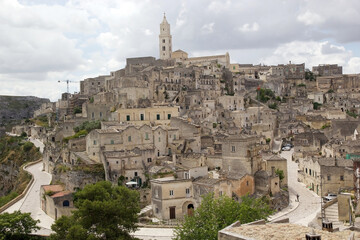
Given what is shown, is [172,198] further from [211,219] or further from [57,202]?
[211,219]

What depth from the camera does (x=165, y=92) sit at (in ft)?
248

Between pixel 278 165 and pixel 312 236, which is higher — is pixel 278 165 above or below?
below

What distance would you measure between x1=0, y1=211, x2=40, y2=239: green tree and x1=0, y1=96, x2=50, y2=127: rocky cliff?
328ft

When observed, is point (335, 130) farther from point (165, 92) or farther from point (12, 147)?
point (12, 147)

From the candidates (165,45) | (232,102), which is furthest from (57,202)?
(165,45)

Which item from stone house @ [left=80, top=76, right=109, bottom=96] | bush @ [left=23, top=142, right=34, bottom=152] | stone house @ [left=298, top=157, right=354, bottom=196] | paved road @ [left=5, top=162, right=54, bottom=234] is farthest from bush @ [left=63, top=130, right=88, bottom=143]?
stone house @ [left=80, top=76, right=109, bottom=96]

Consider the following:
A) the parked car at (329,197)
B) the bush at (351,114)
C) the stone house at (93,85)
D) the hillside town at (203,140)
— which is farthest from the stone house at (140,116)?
the bush at (351,114)

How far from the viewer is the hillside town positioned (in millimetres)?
40625

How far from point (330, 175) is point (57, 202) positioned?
91.0 ft

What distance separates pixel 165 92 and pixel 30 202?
34706 mm

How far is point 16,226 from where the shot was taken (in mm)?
33031

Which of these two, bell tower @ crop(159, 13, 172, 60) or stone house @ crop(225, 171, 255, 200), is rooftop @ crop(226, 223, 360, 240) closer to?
stone house @ crop(225, 171, 255, 200)

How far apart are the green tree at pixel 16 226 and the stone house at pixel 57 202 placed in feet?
23.1

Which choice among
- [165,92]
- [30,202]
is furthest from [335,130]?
[30,202]
